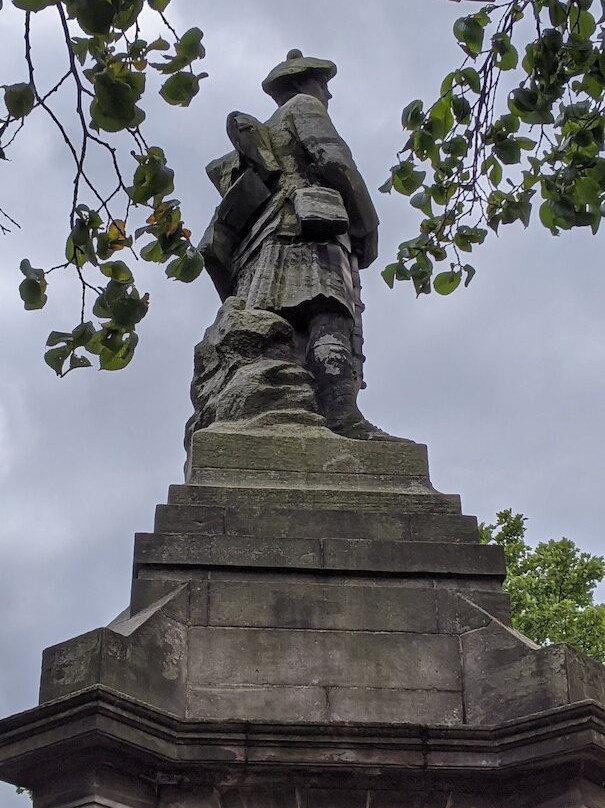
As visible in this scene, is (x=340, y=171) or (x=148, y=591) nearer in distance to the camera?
(x=148, y=591)

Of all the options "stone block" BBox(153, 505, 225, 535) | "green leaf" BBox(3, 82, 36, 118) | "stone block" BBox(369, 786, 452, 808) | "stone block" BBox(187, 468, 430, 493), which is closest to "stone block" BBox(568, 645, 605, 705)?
"stone block" BBox(369, 786, 452, 808)

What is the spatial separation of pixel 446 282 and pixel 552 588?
1286 cm

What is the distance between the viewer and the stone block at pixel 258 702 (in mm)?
6613

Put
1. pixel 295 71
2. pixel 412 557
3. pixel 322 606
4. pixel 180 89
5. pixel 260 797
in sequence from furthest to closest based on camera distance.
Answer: pixel 295 71, pixel 412 557, pixel 322 606, pixel 260 797, pixel 180 89

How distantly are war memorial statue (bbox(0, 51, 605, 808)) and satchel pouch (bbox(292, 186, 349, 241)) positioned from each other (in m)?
0.02

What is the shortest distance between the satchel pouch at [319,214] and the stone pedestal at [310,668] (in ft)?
5.29

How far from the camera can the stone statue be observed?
330 inches

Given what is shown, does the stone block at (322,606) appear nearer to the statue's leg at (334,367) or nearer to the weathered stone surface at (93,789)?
the weathered stone surface at (93,789)

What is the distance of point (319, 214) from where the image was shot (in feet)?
29.7

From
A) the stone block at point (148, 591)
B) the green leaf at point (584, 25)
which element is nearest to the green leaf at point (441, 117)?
the green leaf at point (584, 25)

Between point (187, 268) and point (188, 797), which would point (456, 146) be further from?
point (188, 797)

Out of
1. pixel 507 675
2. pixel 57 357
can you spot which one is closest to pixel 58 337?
pixel 57 357

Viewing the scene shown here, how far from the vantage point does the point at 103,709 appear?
603 centimetres

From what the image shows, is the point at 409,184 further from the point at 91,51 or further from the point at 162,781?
the point at 162,781
